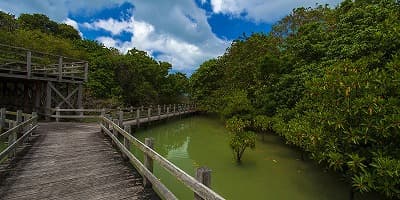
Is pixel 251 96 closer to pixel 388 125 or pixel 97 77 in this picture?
pixel 388 125

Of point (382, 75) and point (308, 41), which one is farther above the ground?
point (308, 41)

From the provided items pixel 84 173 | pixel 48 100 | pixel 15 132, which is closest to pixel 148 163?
pixel 84 173

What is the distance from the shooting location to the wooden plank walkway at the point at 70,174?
17.0 ft

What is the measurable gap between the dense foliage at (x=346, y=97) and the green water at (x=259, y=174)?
977 millimetres

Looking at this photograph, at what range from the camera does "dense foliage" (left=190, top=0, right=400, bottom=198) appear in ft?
18.6

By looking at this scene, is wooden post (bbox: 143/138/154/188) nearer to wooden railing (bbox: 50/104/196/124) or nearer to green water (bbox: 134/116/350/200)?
green water (bbox: 134/116/350/200)

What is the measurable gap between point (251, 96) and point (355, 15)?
887cm

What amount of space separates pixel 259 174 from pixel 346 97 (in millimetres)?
4956

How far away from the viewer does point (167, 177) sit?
361 inches

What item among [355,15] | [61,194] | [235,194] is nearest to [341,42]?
[355,15]

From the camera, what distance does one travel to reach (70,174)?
629 cm

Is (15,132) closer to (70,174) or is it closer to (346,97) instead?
(70,174)

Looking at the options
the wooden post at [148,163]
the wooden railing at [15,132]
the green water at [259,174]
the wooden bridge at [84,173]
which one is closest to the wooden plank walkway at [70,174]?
the wooden bridge at [84,173]

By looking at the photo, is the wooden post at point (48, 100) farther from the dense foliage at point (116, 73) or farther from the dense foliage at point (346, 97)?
the dense foliage at point (346, 97)
